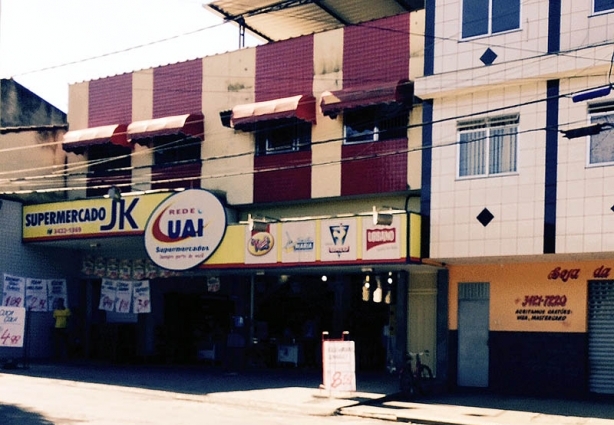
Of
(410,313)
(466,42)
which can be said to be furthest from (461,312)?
(466,42)

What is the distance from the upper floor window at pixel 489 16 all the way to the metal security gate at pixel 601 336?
20.1ft

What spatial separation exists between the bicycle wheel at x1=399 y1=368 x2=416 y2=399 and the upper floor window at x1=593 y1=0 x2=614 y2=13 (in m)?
8.81

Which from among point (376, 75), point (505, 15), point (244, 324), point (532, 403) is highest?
point (505, 15)

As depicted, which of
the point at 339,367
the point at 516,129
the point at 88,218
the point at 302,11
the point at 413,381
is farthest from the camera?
the point at 302,11

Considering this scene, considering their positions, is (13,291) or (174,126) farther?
(13,291)

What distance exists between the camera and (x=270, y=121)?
74.4 feet

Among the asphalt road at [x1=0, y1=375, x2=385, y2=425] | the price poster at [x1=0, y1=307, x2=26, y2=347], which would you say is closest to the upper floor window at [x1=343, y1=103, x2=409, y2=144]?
the asphalt road at [x1=0, y1=375, x2=385, y2=425]

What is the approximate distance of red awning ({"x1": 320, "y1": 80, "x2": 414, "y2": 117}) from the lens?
2041 centimetres

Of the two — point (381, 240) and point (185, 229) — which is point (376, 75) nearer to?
point (381, 240)

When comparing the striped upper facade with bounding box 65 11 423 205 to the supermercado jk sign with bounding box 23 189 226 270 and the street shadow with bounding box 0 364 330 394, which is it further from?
the street shadow with bounding box 0 364 330 394

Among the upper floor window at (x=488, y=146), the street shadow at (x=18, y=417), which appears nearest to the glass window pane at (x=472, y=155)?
the upper floor window at (x=488, y=146)

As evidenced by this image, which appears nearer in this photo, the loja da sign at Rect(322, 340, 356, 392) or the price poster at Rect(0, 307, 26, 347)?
the loja da sign at Rect(322, 340, 356, 392)

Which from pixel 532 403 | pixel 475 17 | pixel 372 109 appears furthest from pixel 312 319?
pixel 475 17

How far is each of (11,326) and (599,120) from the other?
15.2 meters
